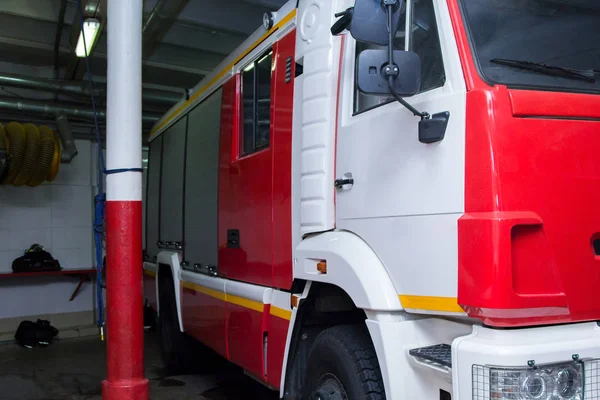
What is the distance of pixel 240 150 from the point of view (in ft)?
14.3

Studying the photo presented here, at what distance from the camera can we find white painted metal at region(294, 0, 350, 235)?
10.0 ft

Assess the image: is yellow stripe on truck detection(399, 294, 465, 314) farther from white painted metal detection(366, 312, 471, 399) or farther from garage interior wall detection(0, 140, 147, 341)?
garage interior wall detection(0, 140, 147, 341)

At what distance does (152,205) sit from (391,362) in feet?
17.6

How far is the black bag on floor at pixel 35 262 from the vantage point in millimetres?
8844

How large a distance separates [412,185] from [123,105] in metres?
2.33

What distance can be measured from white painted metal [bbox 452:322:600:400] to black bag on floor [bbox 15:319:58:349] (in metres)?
7.78

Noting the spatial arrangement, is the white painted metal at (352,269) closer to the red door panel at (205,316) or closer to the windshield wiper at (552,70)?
the windshield wiper at (552,70)

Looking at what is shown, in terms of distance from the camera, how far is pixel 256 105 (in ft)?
13.8

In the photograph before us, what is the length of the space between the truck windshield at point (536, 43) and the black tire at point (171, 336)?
4391mm

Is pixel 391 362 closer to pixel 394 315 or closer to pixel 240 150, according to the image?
pixel 394 315

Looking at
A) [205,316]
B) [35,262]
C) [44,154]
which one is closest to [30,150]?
[44,154]

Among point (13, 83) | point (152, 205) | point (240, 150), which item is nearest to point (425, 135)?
point (240, 150)

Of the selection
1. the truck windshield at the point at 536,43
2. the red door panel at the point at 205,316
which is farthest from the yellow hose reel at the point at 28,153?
the truck windshield at the point at 536,43

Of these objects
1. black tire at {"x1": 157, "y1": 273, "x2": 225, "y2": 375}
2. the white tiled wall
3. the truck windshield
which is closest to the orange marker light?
the truck windshield
